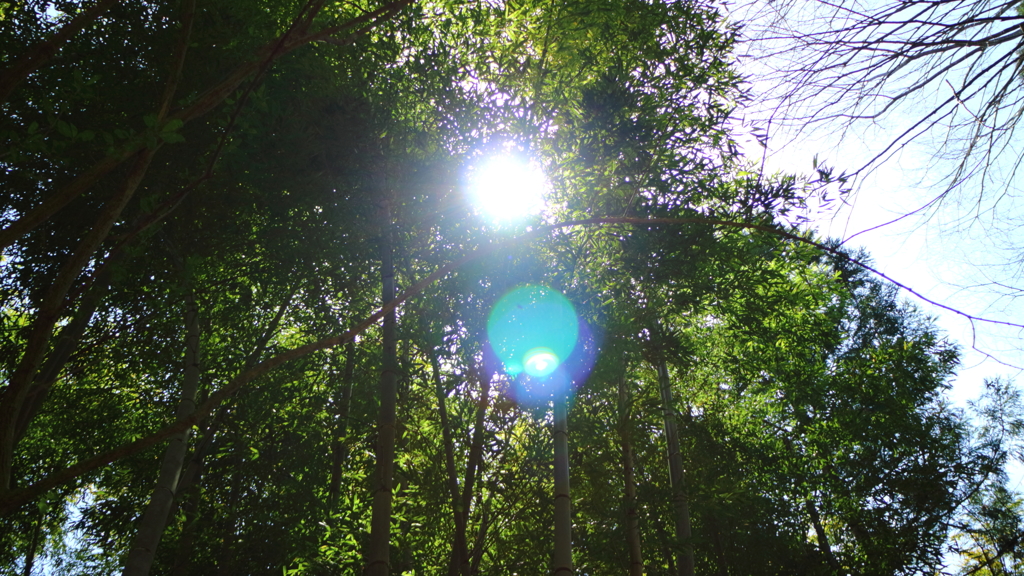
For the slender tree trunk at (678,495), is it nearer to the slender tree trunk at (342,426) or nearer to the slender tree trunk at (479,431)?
the slender tree trunk at (479,431)

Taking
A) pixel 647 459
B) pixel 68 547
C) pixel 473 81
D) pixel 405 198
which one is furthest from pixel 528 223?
pixel 68 547

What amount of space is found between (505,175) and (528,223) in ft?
1.35

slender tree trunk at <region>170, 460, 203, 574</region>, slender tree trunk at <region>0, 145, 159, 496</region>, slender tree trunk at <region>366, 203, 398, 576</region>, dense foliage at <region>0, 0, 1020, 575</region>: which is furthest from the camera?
slender tree trunk at <region>170, 460, 203, 574</region>

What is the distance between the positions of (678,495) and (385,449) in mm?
3168

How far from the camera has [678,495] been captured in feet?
17.6

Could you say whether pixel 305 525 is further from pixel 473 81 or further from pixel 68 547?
pixel 68 547

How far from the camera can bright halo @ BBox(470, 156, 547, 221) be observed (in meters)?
4.33

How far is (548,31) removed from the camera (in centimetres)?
441

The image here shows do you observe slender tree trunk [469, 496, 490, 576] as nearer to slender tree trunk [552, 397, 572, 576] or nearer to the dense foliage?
the dense foliage

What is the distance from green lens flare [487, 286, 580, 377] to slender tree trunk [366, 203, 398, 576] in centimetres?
96

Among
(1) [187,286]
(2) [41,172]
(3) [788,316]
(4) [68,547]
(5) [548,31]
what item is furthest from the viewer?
(4) [68,547]

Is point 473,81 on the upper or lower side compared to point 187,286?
upper

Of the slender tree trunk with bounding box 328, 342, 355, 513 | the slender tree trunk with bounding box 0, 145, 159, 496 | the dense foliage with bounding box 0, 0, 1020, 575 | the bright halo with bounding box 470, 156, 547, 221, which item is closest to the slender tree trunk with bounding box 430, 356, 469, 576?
the dense foliage with bounding box 0, 0, 1020, 575

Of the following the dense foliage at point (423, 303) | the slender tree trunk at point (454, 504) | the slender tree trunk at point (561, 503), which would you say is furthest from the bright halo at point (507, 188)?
the slender tree trunk at point (561, 503)
